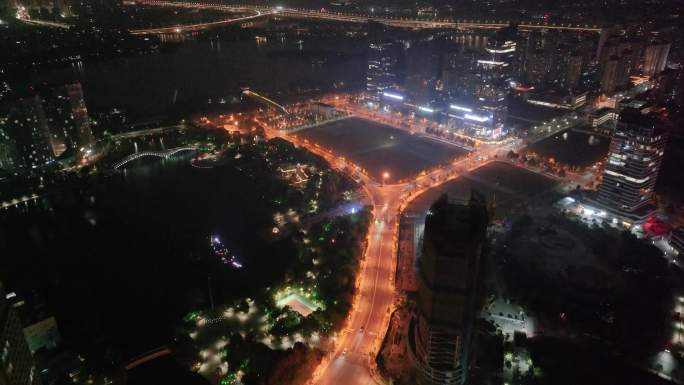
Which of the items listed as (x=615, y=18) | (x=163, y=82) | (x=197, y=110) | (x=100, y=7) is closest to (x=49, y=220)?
(x=197, y=110)

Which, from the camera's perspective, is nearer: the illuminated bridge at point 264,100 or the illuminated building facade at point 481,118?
the illuminated building facade at point 481,118

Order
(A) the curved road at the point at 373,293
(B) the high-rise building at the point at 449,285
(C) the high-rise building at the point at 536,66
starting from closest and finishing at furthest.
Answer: (B) the high-rise building at the point at 449,285, (A) the curved road at the point at 373,293, (C) the high-rise building at the point at 536,66

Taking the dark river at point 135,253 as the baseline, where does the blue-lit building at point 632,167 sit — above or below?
above

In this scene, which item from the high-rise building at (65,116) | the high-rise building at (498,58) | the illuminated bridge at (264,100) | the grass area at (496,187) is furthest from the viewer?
the illuminated bridge at (264,100)

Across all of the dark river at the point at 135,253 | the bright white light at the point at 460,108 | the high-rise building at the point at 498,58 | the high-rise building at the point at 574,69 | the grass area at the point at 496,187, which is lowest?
the dark river at the point at 135,253

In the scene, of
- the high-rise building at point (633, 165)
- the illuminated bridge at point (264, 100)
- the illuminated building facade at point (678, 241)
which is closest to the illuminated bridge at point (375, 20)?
the illuminated bridge at point (264, 100)

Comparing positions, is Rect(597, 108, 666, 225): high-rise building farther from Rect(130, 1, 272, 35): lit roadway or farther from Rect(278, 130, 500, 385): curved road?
Rect(130, 1, 272, 35): lit roadway

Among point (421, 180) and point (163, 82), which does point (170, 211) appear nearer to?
point (421, 180)

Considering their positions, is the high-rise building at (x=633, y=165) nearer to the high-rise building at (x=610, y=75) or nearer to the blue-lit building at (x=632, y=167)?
the blue-lit building at (x=632, y=167)
